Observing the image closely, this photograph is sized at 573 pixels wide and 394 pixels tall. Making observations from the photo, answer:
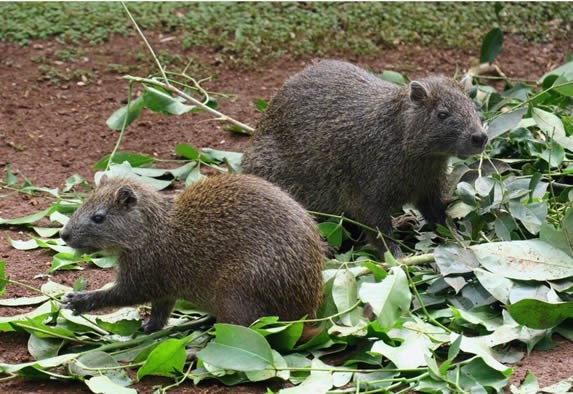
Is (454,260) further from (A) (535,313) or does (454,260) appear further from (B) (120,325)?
(B) (120,325)

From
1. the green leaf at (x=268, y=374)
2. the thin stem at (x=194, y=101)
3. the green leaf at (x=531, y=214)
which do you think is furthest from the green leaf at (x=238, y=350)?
the thin stem at (x=194, y=101)

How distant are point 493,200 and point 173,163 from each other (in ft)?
10.5

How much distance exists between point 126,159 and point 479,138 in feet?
9.87

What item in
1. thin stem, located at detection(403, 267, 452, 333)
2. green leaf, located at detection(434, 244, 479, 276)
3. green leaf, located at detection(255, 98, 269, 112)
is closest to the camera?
thin stem, located at detection(403, 267, 452, 333)

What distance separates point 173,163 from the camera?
364 inches

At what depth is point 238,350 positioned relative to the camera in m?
5.67

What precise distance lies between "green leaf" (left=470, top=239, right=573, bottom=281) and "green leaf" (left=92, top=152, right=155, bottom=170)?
315 centimetres

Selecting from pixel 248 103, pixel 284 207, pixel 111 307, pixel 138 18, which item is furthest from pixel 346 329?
pixel 138 18

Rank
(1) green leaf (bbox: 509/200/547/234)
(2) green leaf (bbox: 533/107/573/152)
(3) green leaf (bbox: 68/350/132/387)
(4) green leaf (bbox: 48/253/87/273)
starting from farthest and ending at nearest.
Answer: (2) green leaf (bbox: 533/107/573/152) < (4) green leaf (bbox: 48/253/87/273) < (1) green leaf (bbox: 509/200/547/234) < (3) green leaf (bbox: 68/350/132/387)

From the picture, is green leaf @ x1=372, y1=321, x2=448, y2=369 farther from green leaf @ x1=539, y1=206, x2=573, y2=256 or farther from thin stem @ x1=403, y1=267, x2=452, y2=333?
green leaf @ x1=539, y1=206, x2=573, y2=256

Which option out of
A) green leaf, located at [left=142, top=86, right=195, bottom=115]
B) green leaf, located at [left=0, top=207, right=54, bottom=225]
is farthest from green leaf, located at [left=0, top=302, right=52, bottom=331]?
green leaf, located at [left=142, top=86, right=195, bottom=115]

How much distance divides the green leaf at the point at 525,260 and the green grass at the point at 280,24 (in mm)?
4721

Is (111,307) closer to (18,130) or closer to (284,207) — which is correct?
(284,207)

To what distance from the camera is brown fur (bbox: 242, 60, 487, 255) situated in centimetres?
757
